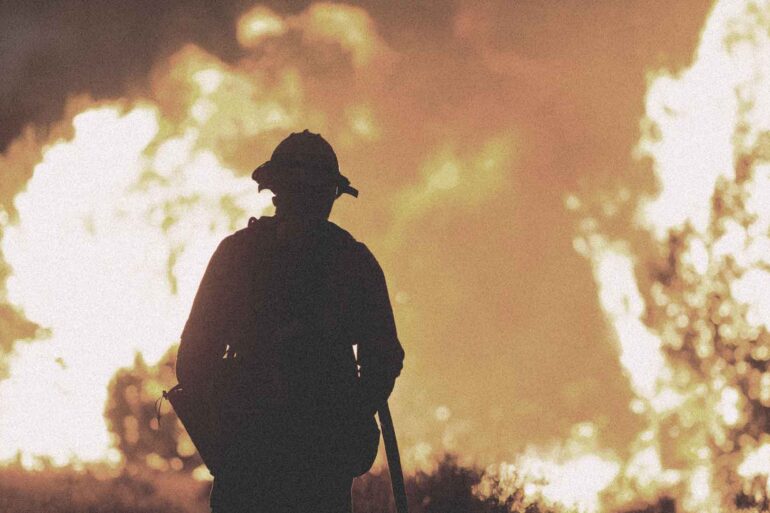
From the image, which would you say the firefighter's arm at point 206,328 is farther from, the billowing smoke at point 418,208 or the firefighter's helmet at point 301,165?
the billowing smoke at point 418,208

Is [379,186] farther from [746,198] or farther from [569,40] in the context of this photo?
[746,198]

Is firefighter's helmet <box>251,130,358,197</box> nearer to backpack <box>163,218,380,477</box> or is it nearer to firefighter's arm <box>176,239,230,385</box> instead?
backpack <box>163,218,380,477</box>

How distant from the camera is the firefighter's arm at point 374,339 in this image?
3092mm

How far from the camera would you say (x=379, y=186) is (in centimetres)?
1461

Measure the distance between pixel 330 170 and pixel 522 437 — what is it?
39.1 ft

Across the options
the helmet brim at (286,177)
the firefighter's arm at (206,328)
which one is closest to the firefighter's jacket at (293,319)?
the firefighter's arm at (206,328)

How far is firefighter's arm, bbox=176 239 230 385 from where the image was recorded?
2982 mm

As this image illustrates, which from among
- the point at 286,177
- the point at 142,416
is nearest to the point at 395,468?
the point at 286,177

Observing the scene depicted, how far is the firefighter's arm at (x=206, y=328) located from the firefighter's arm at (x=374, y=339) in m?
0.46

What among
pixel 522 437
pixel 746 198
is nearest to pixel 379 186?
pixel 522 437

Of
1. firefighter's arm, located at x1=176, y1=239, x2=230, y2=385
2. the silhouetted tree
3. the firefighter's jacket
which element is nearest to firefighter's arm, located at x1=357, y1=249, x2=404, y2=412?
the firefighter's jacket

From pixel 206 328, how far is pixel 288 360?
0.29m

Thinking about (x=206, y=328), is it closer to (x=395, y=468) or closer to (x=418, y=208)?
(x=395, y=468)

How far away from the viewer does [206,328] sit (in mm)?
2990
